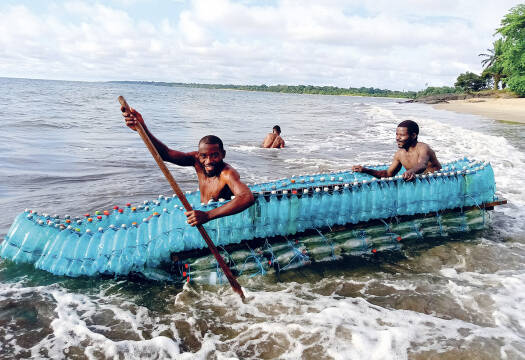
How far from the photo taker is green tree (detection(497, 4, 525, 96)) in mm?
38438

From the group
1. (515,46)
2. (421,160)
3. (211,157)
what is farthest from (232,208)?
(515,46)

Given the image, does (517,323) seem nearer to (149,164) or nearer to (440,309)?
(440,309)

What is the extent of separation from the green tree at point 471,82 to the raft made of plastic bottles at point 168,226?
70912 millimetres

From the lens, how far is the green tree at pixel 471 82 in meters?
65.1

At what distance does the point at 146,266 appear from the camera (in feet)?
15.0

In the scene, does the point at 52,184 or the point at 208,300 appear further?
the point at 52,184

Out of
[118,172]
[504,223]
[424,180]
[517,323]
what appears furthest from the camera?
[118,172]

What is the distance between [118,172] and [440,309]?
9.84 m

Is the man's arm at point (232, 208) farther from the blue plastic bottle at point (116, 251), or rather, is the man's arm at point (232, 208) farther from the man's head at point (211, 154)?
the blue plastic bottle at point (116, 251)

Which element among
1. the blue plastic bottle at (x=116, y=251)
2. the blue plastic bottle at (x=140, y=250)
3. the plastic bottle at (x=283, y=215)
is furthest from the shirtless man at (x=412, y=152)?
the blue plastic bottle at (x=116, y=251)

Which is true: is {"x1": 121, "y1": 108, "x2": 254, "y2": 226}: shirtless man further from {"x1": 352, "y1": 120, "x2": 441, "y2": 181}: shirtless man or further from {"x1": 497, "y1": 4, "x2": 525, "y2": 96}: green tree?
{"x1": 497, "y1": 4, "x2": 525, "y2": 96}: green tree

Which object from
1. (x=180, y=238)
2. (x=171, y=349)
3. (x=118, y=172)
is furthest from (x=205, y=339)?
(x=118, y=172)

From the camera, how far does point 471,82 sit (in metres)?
67.0

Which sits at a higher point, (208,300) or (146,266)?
(146,266)
